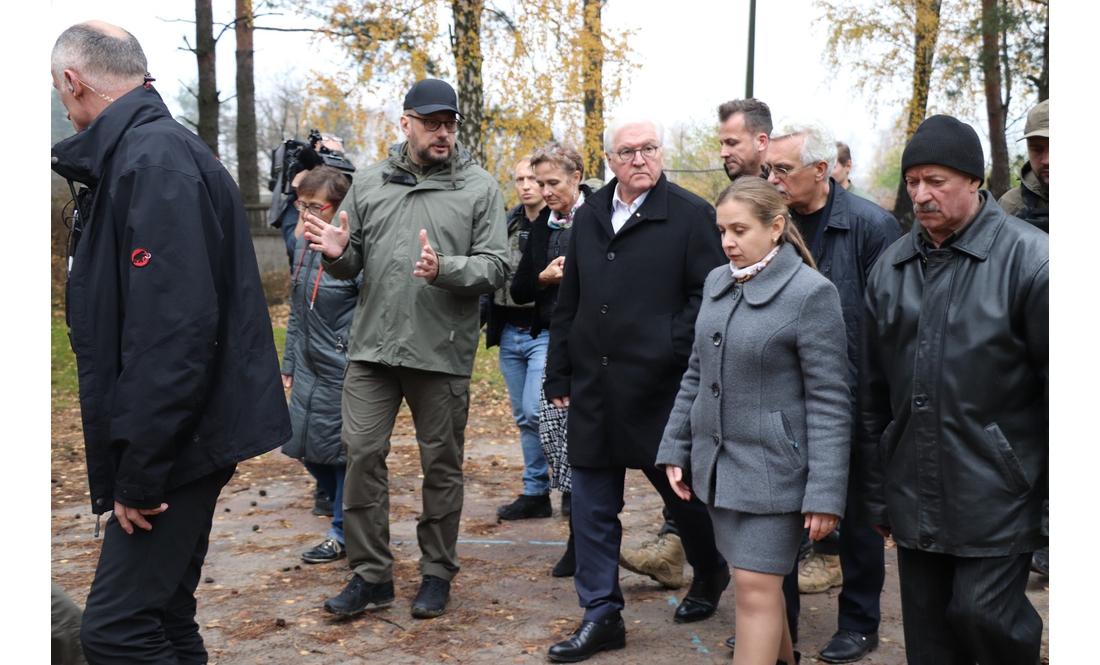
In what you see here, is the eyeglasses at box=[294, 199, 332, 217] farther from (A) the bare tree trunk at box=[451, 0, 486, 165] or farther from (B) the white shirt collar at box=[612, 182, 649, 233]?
(A) the bare tree trunk at box=[451, 0, 486, 165]

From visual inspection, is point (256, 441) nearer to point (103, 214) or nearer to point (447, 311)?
point (103, 214)

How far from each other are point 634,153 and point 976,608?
2.31 m

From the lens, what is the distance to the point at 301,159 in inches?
267

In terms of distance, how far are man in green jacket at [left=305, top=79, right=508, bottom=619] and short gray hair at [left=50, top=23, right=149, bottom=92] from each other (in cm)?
166

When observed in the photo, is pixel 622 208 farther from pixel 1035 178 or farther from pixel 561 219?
pixel 1035 178

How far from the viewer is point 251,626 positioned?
4785mm

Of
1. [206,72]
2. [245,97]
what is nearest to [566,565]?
[206,72]

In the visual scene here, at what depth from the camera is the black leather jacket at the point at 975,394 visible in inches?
118

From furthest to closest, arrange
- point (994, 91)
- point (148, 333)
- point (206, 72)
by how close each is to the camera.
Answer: point (206, 72), point (994, 91), point (148, 333)

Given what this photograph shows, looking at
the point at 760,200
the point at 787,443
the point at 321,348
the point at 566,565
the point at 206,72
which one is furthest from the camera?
the point at 206,72

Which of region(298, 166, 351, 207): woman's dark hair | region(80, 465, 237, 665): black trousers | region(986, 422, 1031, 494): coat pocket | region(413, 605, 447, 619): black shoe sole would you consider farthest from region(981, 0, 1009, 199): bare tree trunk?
region(80, 465, 237, 665): black trousers

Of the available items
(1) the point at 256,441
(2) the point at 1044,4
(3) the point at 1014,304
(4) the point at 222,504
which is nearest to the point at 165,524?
(1) the point at 256,441

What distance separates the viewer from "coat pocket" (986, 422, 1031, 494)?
2.99 meters

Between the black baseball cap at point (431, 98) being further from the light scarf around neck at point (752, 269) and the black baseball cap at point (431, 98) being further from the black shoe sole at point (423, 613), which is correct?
the black shoe sole at point (423, 613)
